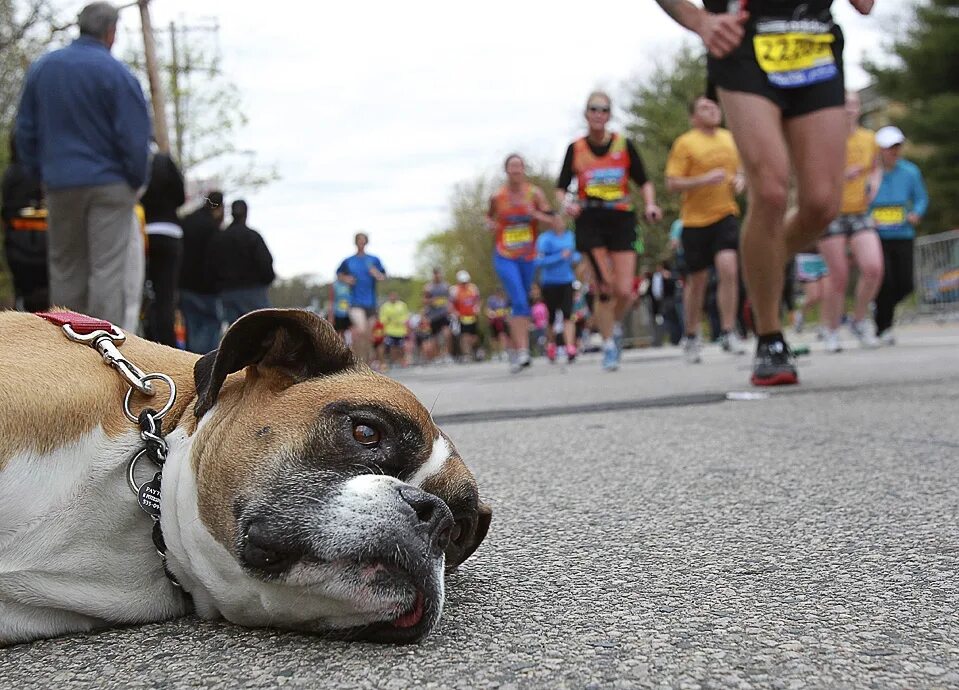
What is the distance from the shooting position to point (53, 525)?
182 cm

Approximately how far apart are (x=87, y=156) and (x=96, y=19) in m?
0.96

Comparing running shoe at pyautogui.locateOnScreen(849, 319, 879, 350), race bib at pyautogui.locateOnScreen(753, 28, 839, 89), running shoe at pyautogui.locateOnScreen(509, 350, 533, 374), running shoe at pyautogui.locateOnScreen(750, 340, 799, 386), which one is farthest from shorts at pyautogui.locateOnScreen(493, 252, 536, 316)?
race bib at pyautogui.locateOnScreen(753, 28, 839, 89)

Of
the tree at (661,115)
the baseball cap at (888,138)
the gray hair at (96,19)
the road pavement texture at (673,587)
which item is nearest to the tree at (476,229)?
the tree at (661,115)

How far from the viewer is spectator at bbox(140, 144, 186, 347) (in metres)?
7.92

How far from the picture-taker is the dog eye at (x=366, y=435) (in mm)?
1852

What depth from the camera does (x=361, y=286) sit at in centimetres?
1636

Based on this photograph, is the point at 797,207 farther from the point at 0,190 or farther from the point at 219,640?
the point at 0,190

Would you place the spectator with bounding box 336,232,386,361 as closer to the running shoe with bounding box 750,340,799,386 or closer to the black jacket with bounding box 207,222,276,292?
the black jacket with bounding box 207,222,276,292

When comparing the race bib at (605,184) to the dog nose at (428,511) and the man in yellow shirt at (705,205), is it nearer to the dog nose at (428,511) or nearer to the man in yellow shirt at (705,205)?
the man in yellow shirt at (705,205)

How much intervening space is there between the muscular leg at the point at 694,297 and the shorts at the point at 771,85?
5244 mm

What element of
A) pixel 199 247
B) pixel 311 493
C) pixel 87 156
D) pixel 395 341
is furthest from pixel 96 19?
pixel 395 341

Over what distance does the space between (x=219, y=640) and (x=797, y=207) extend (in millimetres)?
4610

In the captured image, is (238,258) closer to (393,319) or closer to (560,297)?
(560,297)

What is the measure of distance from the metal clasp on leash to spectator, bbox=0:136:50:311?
5.85 metres
